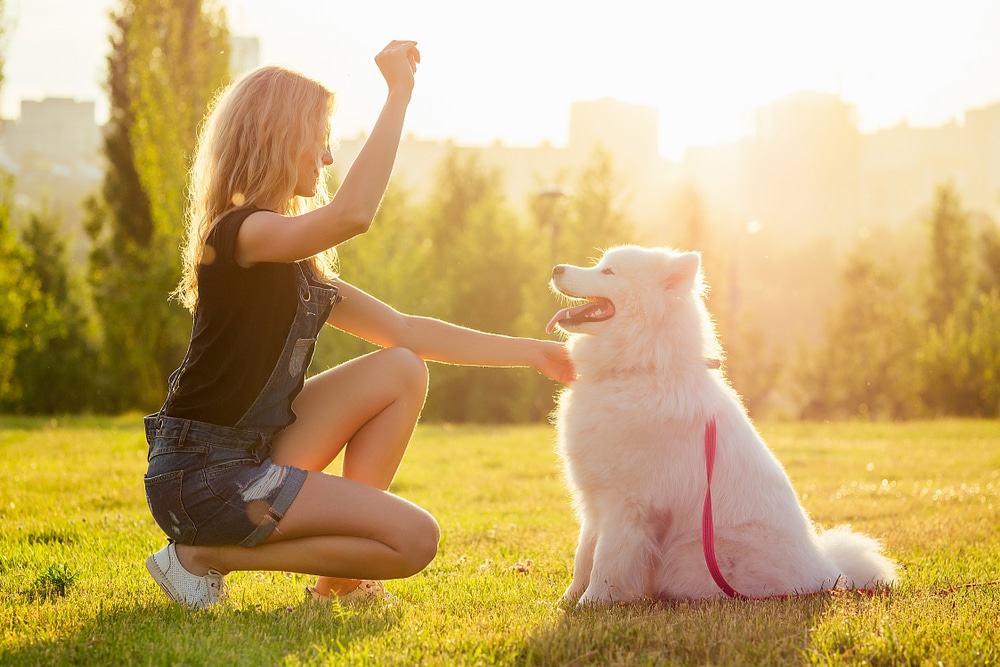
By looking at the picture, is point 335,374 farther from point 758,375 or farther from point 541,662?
point 758,375

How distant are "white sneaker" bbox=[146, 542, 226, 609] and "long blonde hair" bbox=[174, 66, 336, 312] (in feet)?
3.11

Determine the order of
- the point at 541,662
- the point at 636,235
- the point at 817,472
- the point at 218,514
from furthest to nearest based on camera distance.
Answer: the point at 636,235
the point at 817,472
the point at 218,514
the point at 541,662

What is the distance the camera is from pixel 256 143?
2.94 meters

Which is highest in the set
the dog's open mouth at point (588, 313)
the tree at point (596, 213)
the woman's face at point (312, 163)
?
the tree at point (596, 213)

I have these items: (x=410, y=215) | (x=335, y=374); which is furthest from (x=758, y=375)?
(x=335, y=374)

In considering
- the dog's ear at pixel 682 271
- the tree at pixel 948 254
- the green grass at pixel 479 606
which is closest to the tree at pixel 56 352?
the green grass at pixel 479 606

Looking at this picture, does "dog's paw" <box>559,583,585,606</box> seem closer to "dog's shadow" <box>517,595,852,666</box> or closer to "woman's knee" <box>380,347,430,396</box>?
"dog's shadow" <box>517,595,852,666</box>

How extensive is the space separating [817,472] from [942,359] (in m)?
14.6

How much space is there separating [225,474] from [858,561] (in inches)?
99.4

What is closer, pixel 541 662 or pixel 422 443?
pixel 541 662

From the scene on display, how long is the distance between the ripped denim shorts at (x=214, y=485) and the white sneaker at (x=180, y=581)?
0.15 meters

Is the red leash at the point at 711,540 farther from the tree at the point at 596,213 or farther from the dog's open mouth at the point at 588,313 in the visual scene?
the tree at the point at 596,213

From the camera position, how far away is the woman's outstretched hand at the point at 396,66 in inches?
115

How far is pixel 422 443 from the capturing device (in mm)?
11422
